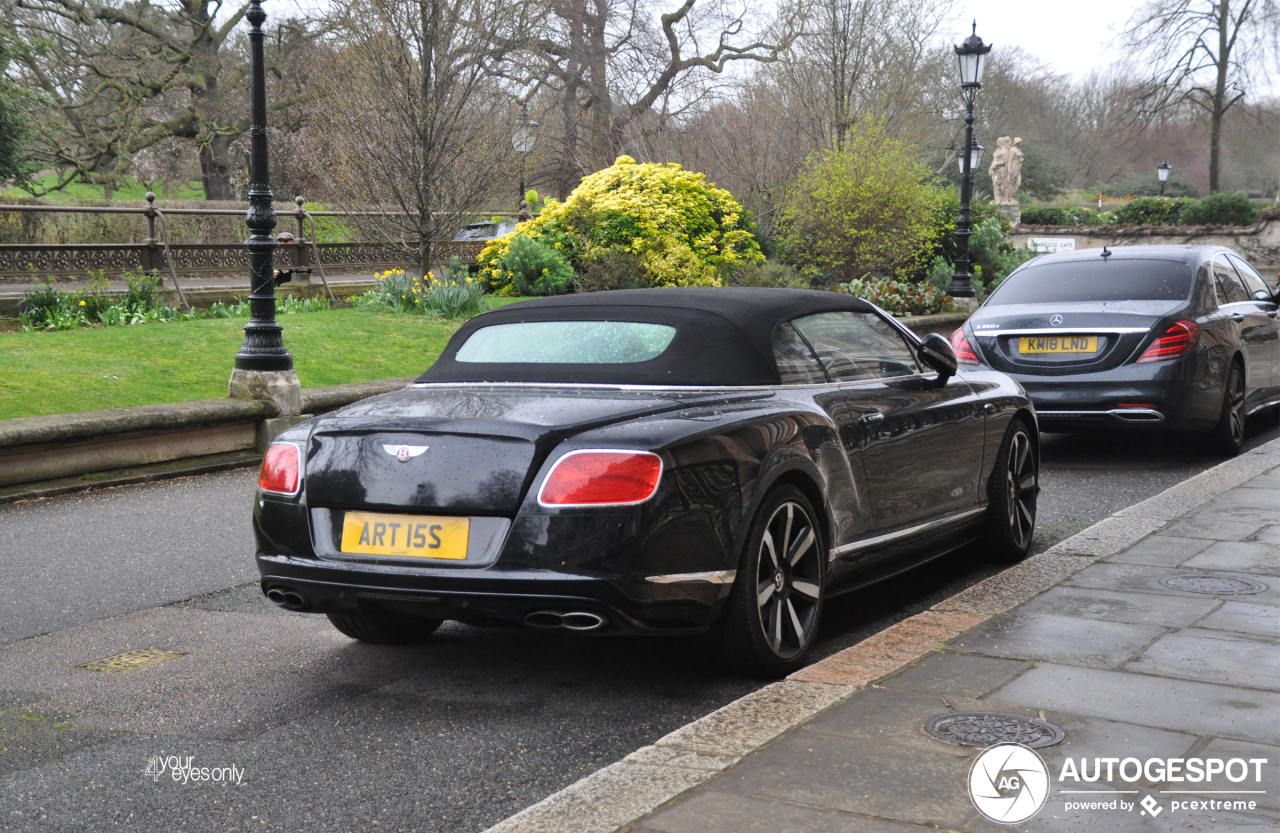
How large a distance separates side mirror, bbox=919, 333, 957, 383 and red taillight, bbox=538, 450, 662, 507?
2.38 meters

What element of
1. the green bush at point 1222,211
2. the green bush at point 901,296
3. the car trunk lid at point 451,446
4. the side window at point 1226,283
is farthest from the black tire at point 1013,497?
the green bush at point 1222,211

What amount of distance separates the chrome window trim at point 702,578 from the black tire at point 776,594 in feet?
0.35

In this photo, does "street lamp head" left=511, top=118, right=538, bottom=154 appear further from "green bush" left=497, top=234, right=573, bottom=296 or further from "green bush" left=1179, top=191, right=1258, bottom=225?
"green bush" left=1179, top=191, right=1258, bottom=225

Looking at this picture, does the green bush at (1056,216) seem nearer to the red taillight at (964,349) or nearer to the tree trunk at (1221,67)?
the tree trunk at (1221,67)

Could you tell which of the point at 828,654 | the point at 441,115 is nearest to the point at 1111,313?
the point at 828,654

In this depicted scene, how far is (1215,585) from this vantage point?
5.70 metres

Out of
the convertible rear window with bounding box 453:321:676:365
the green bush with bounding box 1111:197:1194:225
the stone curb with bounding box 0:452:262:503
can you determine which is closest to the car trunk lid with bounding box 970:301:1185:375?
the convertible rear window with bounding box 453:321:676:365

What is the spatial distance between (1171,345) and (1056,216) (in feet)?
185

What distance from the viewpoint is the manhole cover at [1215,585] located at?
5.59 m

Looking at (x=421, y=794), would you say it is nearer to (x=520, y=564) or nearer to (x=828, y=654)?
(x=520, y=564)

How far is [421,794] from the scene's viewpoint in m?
3.56

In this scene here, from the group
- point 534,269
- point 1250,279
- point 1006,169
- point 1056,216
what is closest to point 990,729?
point 1250,279

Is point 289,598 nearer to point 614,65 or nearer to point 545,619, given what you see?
point 545,619

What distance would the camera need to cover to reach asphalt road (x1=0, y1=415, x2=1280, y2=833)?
11.6 ft
